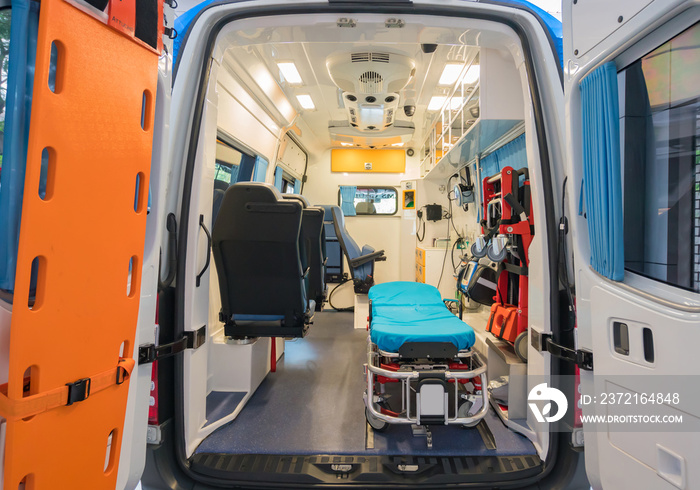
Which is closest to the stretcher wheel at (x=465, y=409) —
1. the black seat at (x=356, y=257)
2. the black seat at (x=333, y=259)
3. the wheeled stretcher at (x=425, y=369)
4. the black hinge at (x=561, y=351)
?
the wheeled stretcher at (x=425, y=369)

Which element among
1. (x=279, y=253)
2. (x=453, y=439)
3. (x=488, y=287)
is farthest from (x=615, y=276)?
(x=488, y=287)

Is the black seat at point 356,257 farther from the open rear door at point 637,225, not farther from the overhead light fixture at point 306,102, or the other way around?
the open rear door at point 637,225

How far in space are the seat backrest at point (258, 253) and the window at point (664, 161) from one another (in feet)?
5.31

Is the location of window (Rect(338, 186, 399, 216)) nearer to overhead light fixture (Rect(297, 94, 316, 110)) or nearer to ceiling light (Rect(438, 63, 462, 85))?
overhead light fixture (Rect(297, 94, 316, 110))

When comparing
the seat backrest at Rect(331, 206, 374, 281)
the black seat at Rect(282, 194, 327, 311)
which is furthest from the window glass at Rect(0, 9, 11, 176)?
the seat backrest at Rect(331, 206, 374, 281)

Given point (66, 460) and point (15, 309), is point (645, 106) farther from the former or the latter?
point (66, 460)

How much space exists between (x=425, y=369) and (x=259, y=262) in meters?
1.29

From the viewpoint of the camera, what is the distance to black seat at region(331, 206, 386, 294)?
4371mm

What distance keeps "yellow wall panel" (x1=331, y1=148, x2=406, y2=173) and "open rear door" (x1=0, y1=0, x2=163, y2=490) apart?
17.2 ft

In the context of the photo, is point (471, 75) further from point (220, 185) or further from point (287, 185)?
point (287, 185)

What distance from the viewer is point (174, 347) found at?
1.39 m

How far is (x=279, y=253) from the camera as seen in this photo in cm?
208

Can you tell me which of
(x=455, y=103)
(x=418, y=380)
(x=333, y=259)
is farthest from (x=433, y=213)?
(x=418, y=380)

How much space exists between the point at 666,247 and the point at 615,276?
15cm
